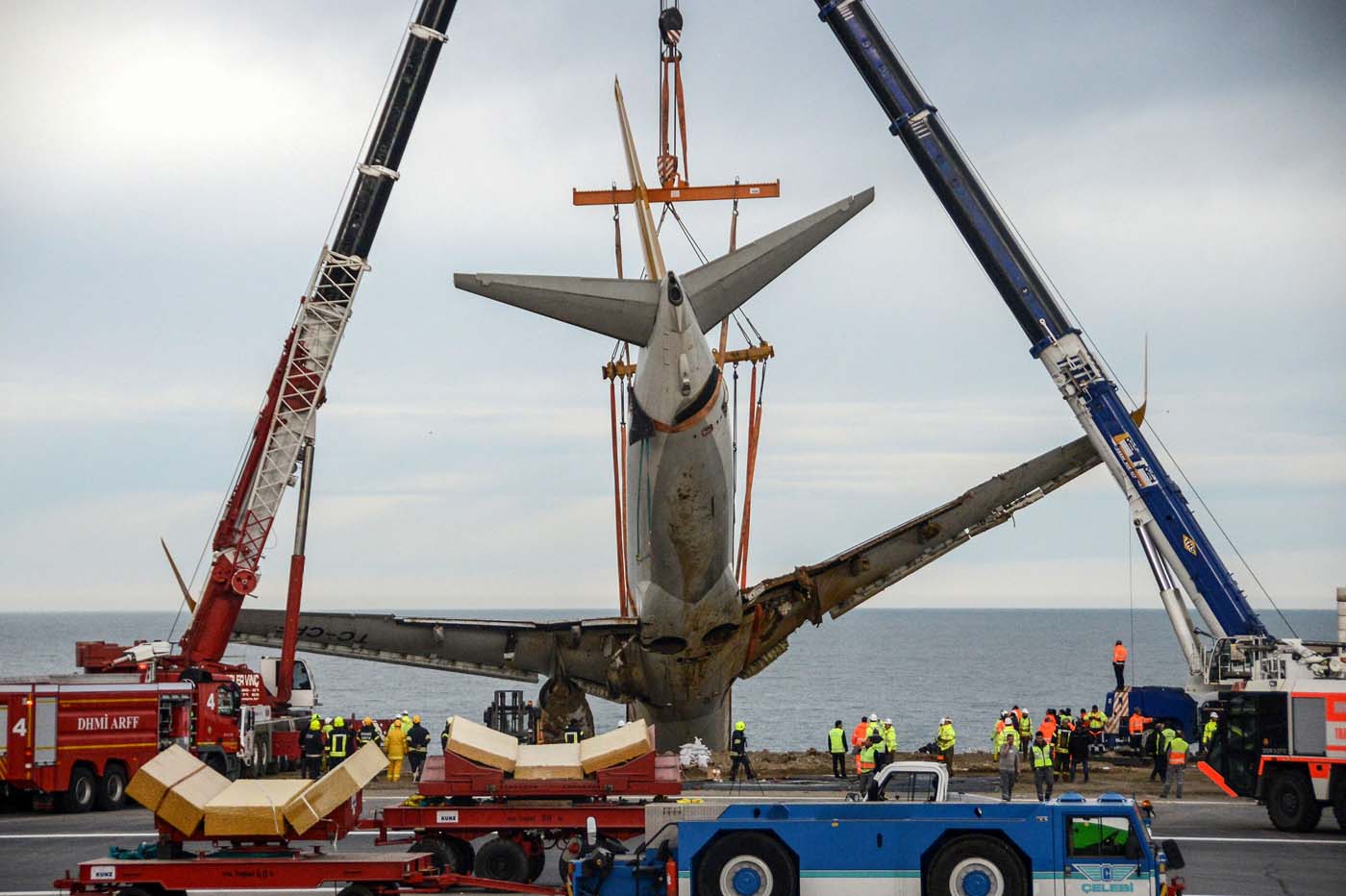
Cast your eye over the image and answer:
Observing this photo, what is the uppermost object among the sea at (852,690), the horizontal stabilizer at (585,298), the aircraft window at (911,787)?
the horizontal stabilizer at (585,298)

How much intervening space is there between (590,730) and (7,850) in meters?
13.7

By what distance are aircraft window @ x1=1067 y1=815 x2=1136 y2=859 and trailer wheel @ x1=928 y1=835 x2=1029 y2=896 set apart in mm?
666

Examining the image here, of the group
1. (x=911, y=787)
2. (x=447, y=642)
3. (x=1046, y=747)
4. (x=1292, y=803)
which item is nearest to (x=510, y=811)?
(x=911, y=787)

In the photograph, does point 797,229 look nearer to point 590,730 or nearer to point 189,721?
point 590,730

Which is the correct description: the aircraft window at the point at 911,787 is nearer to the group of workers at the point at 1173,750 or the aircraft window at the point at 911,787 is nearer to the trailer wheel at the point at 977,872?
the trailer wheel at the point at 977,872

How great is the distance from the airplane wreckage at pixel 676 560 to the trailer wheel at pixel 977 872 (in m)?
12.1

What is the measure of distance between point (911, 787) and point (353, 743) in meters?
20.0

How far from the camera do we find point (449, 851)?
20547 millimetres

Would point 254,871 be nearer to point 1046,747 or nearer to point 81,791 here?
point 81,791

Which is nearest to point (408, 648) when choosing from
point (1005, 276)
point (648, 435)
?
point (648, 435)

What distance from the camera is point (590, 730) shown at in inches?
1405

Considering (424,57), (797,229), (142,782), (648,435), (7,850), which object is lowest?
(7,850)

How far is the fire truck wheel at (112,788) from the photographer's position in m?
31.5

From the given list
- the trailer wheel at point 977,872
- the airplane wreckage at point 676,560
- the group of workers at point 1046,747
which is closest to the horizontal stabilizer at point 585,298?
the airplane wreckage at point 676,560
